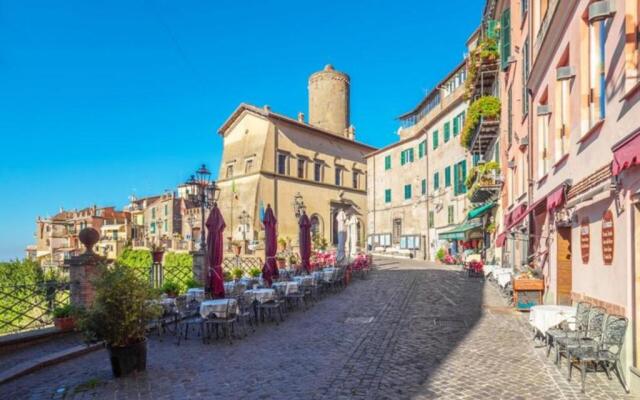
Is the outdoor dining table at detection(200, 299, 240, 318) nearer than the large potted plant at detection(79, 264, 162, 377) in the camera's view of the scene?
No

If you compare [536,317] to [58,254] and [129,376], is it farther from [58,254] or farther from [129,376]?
[58,254]

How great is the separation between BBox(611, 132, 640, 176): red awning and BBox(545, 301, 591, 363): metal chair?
8.08 feet

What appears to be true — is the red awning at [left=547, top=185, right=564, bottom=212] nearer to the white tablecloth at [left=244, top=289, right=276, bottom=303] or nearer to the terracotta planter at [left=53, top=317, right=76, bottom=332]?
the white tablecloth at [left=244, top=289, right=276, bottom=303]

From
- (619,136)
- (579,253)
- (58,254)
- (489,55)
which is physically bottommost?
(58,254)

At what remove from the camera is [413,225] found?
3562 centimetres

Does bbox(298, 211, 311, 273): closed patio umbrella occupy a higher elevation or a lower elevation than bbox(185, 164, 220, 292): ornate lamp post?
lower

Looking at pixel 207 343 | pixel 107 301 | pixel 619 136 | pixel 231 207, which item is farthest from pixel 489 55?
pixel 231 207

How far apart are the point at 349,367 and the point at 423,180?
2903 centimetres

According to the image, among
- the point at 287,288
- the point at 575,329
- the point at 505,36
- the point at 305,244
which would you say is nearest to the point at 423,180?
the point at 505,36

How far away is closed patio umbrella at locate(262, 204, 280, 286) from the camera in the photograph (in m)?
13.9

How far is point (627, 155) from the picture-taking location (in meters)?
4.95

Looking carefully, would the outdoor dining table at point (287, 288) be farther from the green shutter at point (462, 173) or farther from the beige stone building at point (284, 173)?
the beige stone building at point (284, 173)

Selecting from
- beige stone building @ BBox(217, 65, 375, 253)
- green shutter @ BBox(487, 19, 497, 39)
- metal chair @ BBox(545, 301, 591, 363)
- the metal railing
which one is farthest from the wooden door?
beige stone building @ BBox(217, 65, 375, 253)

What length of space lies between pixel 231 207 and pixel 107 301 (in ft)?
116
